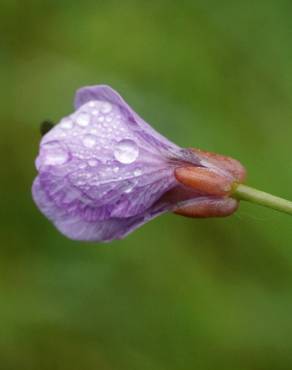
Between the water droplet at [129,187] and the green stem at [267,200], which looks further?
the water droplet at [129,187]

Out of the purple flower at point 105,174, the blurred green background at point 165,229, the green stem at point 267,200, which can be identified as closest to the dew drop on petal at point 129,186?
the purple flower at point 105,174

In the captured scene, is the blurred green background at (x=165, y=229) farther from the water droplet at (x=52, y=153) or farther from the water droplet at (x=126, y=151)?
the water droplet at (x=52, y=153)

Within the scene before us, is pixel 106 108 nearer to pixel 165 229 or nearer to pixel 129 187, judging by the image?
pixel 129 187

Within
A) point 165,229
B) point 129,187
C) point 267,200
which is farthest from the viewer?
point 165,229

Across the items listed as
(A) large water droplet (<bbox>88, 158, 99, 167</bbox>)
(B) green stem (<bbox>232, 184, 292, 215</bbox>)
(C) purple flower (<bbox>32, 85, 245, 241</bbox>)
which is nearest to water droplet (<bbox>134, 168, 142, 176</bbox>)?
(C) purple flower (<bbox>32, 85, 245, 241</bbox>)

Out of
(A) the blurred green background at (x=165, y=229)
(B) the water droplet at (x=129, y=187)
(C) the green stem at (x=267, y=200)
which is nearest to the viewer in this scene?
(C) the green stem at (x=267, y=200)

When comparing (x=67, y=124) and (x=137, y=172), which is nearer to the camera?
(x=67, y=124)

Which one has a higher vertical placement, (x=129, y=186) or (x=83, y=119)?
(x=83, y=119)

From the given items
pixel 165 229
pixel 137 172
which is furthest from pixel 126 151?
pixel 165 229

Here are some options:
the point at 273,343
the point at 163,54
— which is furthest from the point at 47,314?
the point at 163,54
